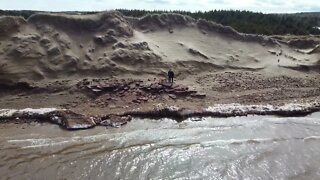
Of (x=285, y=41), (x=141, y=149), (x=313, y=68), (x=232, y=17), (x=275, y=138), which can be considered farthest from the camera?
(x=232, y=17)

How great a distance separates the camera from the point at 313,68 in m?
32.9

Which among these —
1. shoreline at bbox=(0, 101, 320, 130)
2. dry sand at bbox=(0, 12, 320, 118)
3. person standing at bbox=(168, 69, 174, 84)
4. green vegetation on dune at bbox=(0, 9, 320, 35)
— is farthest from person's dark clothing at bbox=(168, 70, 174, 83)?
green vegetation on dune at bbox=(0, 9, 320, 35)

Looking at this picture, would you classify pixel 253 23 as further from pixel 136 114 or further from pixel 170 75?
pixel 136 114

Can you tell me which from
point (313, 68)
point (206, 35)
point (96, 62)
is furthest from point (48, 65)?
point (313, 68)

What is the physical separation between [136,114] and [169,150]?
519 cm

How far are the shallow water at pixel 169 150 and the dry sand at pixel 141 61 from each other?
2902 mm

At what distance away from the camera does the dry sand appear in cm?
2459

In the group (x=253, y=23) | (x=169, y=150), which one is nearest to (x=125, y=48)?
(x=169, y=150)

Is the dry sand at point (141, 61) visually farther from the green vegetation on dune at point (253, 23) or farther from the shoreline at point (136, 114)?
the green vegetation on dune at point (253, 23)

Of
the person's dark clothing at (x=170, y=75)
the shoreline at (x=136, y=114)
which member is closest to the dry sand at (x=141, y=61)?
the person's dark clothing at (x=170, y=75)

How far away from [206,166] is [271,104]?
941 centimetres

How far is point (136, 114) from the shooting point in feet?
73.2

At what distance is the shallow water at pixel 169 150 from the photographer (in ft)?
51.1

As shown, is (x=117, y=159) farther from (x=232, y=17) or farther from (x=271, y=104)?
(x=232, y=17)
